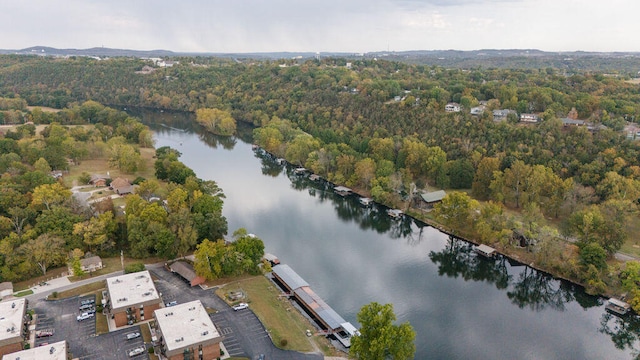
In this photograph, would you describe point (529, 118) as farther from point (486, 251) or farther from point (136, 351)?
point (136, 351)

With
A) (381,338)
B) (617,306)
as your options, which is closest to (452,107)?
(617,306)

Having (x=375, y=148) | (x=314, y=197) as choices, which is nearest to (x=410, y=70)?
(x=375, y=148)

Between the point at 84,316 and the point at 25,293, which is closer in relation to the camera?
the point at 84,316

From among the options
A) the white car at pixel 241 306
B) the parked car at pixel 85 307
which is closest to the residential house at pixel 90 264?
the parked car at pixel 85 307

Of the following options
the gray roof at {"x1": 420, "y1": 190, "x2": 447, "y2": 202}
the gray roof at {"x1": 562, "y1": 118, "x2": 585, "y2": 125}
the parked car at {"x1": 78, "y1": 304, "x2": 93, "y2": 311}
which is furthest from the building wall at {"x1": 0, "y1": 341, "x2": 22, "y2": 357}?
the gray roof at {"x1": 562, "y1": 118, "x2": 585, "y2": 125}

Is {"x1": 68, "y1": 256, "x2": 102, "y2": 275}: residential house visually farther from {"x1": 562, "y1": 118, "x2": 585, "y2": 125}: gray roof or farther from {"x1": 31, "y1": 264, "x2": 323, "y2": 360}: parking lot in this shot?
{"x1": 562, "y1": 118, "x2": 585, "y2": 125}: gray roof
